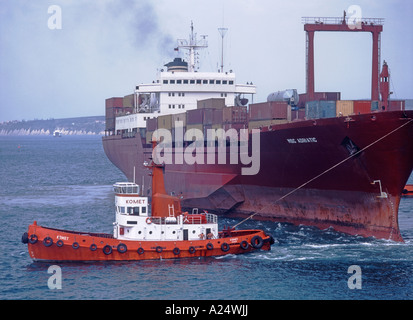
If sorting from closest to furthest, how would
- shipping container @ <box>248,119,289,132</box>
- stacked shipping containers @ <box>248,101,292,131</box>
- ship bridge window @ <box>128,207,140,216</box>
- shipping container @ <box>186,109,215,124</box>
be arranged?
ship bridge window @ <box>128,207,140,216</box> → shipping container @ <box>248,119,289,132</box> → stacked shipping containers @ <box>248,101,292,131</box> → shipping container @ <box>186,109,215,124</box>

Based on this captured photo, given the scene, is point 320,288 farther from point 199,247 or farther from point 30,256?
point 30,256

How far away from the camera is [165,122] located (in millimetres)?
53781

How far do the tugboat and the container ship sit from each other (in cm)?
195

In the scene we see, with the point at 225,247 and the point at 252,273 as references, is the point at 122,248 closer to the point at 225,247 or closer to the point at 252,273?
the point at 225,247

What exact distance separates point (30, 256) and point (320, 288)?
531 inches

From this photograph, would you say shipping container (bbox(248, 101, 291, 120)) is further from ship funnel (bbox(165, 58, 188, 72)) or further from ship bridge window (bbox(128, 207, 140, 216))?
ship funnel (bbox(165, 58, 188, 72))

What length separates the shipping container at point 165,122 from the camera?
2079 inches

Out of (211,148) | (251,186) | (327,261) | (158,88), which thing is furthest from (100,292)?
(158,88)

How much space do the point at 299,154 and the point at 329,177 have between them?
2.53 metres

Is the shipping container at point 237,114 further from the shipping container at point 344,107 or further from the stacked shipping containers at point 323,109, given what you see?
the shipping container at point 344,107

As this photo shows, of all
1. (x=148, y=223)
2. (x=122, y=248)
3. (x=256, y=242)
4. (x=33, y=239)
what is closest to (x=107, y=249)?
(x=122, y=248)

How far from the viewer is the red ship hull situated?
109 feet

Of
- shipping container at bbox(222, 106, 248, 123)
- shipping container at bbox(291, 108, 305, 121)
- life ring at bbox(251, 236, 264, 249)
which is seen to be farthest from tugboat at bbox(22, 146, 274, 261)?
shipping container at bbox(291, 108, 305, 121)
